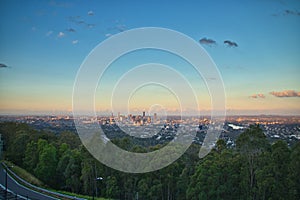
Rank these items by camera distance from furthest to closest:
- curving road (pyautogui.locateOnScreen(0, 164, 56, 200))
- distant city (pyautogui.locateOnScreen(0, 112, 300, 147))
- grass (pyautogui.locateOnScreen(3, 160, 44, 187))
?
1. grass (pyautogui.locateOnScreen(3, 160, 44, 187))
2. distant city (pyautogui.locateOnScreen(0, 112, 300, 147))
3. curving road (pyautogui.locateOnScreen(0, 164, 56, 200))

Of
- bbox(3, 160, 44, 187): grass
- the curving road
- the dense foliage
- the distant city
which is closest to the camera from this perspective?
the dense foliage

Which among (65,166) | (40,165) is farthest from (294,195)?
(40,165)

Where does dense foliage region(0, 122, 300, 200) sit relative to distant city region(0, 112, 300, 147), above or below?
below

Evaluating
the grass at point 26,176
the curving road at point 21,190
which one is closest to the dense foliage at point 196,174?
the grass at point 26,176

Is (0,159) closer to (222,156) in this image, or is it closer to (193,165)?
(193,165)

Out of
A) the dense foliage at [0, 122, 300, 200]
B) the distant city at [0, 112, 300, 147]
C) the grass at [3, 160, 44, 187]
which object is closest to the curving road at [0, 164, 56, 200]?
the grass at [3, 160, 44, 187]

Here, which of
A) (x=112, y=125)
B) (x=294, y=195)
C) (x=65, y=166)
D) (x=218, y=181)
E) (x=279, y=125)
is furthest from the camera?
(x=65, y=166)

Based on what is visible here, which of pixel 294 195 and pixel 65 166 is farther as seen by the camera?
pixel 65 166

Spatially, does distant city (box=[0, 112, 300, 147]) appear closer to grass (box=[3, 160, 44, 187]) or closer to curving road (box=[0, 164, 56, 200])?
curving road (box=[0, 164, 56, 200])

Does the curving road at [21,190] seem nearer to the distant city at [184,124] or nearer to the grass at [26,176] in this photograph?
the grass at [26,176]
